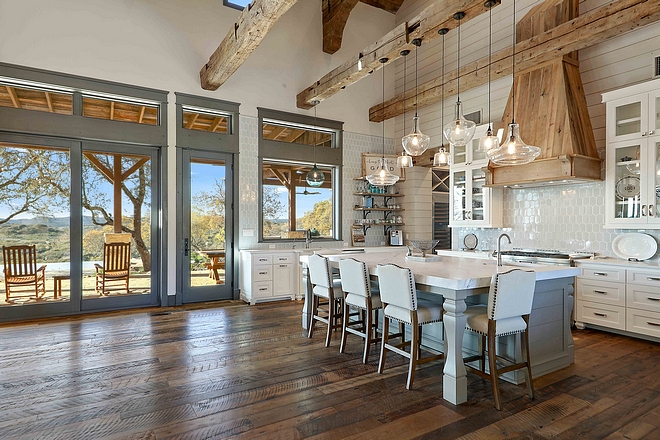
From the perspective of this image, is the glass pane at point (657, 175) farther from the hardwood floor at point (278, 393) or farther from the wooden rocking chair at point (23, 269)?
the wooden rocking chair at point (23, 269)

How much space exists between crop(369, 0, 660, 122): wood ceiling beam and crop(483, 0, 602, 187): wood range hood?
0.19m

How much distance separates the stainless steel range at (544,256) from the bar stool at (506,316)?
1599mm

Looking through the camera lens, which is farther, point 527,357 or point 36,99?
point 36,99

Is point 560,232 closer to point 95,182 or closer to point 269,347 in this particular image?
point 269,347

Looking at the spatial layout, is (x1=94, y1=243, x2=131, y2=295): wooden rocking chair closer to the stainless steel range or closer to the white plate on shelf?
the stainless steel range

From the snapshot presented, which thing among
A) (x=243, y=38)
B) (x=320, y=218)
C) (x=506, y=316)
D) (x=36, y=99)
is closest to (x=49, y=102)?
(x=36, y=99)

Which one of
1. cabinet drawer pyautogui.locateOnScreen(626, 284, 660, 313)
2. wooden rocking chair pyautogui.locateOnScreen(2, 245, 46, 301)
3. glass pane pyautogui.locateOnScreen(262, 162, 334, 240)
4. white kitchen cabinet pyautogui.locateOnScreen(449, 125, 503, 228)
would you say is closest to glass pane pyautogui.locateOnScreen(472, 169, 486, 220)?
white kitchen cabinet pyautogui.locateOnScreen(449, 125, 503, 228)

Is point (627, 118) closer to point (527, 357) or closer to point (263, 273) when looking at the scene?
point (527, 357)

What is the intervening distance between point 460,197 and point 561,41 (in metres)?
2.57

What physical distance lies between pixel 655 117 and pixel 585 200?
124cm

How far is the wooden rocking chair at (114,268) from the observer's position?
5.64 m

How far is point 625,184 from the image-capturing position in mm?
4512

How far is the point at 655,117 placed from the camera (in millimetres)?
4176

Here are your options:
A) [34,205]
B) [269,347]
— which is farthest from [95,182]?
[269,347]
